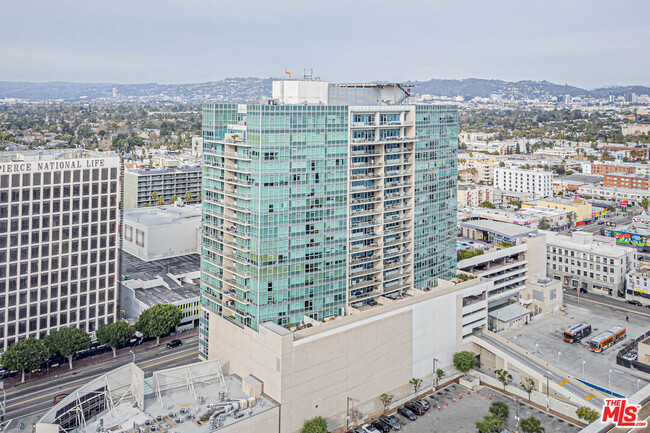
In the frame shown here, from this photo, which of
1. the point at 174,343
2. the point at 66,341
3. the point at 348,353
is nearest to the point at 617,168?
the point at 348,353

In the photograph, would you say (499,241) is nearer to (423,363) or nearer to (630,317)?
(630,317)

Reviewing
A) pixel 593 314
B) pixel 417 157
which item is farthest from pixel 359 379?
pixel 593 314

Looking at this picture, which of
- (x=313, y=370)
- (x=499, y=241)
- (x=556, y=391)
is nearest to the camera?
(x=313, y=370)

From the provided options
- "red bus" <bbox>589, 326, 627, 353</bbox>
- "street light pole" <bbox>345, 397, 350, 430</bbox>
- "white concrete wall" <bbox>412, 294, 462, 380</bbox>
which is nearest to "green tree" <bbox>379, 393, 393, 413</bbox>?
"street light pole" <bbox>345, 397, 350, 430</bbox>

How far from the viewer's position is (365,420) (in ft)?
186

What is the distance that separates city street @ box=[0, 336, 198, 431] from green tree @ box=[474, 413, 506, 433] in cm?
3401

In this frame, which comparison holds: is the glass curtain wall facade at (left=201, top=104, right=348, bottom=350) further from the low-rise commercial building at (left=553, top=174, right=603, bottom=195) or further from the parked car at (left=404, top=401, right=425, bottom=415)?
the low-rise commercial building at (left=553, top=174, right=603, bottom=195)

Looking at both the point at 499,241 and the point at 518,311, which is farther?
the point at 499,241

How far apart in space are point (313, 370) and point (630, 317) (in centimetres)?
5836

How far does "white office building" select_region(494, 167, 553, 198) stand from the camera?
173 meters

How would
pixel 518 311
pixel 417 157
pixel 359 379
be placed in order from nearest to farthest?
pixel 359 379 < pixel 417 157 < pixel 518 311

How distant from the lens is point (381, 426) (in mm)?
55344

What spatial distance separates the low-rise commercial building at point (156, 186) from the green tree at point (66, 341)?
282 feet

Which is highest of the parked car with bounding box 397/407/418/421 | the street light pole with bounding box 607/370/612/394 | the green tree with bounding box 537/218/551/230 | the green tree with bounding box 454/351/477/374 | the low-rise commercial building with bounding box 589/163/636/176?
the low-rise commercial building with bounding box 589/163/636/176
